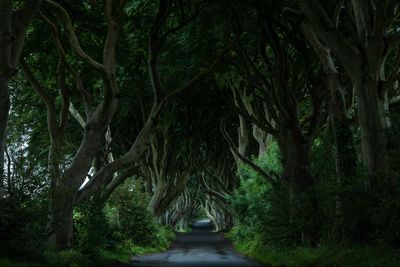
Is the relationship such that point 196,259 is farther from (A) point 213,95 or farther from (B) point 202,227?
(B) point 202,227

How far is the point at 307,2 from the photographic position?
1368 cm

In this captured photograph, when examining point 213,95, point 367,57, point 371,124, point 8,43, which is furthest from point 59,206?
point 213,95

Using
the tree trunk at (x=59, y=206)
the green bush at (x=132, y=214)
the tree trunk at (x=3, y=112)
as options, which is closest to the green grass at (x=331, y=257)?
the tree trunk at (x=59, y=206)

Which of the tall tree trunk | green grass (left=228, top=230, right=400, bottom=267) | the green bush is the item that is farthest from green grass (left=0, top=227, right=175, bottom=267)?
the tall tree trunk

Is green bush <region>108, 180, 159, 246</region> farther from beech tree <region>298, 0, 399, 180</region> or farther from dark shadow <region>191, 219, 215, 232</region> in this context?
dark shadow <region>191, 219, 215, 232</region>

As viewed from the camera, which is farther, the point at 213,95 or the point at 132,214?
the point at 213,95

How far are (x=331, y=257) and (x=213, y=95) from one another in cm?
1663

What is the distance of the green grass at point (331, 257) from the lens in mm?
10945

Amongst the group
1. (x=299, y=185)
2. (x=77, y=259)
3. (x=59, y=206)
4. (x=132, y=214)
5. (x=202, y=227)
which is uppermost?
(x=202, y=227)

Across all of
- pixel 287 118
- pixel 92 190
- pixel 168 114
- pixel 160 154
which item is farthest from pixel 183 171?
pixel 92 190

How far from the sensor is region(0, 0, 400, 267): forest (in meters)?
12.3

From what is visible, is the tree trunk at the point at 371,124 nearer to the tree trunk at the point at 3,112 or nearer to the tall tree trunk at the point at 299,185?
the tall tree trunk at the point at 299,185

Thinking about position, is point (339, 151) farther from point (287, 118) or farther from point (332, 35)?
point (287, 118)

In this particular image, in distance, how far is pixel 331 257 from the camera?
1354cm
